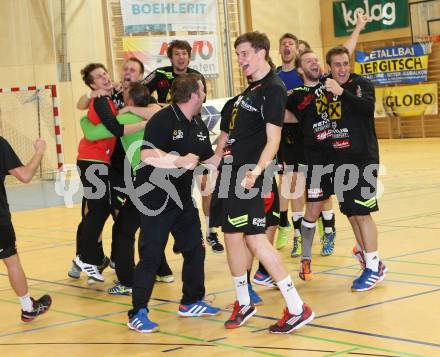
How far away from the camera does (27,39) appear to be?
21.5 metres

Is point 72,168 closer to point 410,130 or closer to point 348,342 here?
point 410,130

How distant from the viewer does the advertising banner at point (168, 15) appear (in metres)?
22.1

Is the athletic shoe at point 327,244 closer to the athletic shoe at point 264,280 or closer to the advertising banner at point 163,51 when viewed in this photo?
the athletic shoe at point 264,280

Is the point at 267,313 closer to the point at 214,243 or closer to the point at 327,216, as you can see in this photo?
the point at 327,216

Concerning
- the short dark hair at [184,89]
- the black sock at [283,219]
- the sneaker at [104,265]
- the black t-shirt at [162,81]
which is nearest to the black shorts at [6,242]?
the short dark hair at [184,89]

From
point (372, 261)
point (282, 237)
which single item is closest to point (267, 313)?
point (372, 261)

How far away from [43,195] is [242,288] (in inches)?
488

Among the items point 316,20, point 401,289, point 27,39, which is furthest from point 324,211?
point 316,20

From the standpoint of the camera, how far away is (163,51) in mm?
22250

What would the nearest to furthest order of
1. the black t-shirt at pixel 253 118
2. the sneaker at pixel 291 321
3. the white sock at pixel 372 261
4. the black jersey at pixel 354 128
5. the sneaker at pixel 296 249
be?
1. the sneaker at pixel 291 321
2. the black t-shirt at pixel 253 118
3. the white sock at pixel 372 261
4. the black jersey at pixel 354 128
5. the sneaker at pixel 296 249

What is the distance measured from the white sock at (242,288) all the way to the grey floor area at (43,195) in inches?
397

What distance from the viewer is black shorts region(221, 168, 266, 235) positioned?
597 centimetres

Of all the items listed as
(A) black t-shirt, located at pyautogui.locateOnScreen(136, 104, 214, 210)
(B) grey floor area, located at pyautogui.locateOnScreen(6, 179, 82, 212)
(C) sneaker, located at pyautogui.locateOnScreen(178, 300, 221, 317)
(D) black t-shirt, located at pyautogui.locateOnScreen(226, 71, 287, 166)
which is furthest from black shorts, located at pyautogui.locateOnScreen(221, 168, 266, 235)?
(B) grey floor area, located at pyautogui.locateOnScreen(6, 179, 82, 212)

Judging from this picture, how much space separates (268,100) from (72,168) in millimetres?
15679
